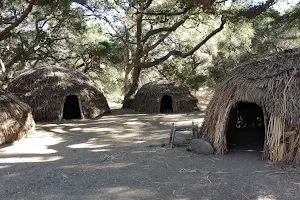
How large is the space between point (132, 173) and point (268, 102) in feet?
10.4

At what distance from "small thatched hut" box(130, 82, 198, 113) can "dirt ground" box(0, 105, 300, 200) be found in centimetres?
760

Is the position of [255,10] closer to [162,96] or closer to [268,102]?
[268,102]

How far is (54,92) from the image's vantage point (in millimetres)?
13992

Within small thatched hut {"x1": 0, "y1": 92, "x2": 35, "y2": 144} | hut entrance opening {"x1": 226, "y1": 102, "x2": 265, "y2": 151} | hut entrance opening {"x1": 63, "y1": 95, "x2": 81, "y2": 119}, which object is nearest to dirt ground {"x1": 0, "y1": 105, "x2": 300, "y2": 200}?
small thatched hut {"x1": 0, "y1": 92, "x2": 35, "y2": 144}

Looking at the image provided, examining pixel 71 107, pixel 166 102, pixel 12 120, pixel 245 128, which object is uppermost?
pixel 166 102

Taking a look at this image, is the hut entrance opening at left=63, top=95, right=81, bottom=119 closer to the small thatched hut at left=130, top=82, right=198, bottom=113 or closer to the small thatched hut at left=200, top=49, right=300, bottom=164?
the small thatched hut at left=130, top=82, right=198, bottom=113

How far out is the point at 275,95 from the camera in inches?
259

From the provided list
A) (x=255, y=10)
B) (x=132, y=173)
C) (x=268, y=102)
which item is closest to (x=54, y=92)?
(x=255, y=10)

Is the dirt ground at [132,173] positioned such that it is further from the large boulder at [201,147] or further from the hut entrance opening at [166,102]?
the hut entrance opening at [166,102]

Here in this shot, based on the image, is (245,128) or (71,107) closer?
(245,128)

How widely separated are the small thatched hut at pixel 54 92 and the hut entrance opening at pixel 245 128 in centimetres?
734

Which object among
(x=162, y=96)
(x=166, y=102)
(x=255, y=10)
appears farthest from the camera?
(x=166, y=102)

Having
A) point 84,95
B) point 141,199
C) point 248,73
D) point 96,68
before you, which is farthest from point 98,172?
point 96,68

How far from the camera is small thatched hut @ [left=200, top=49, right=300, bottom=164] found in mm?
6230
